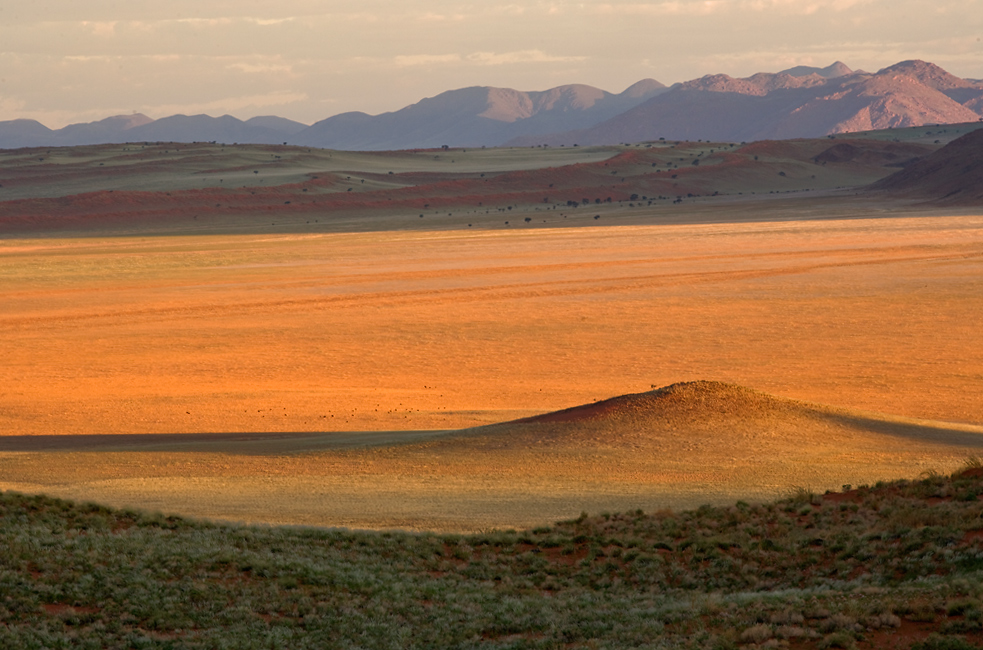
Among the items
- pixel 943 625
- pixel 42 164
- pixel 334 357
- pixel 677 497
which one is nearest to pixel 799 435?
pixel 677 497

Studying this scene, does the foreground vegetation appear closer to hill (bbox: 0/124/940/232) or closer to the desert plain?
the desert plain

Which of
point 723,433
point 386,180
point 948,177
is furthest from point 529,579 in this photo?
point 386,180

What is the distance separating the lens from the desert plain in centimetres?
1739

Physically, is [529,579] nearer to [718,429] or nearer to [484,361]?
[718,429]

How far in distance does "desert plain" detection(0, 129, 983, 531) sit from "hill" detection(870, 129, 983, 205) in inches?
446

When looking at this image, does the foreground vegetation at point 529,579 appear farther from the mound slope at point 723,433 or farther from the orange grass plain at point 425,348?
the mound slope at point 723,433

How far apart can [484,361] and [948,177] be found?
236 ft

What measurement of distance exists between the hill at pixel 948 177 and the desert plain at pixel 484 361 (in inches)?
446

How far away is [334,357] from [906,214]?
56.8 m

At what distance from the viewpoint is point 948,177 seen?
90.2 meters

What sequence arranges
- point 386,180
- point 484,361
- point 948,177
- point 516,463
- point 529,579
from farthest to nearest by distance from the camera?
1. point 386,180
2. point 948,177
3. point 484,361
4. point 516,463
5. point 529,579

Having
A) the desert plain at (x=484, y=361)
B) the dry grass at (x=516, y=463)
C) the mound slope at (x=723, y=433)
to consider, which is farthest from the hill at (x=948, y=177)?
the dry grass at (x=516, y=463)

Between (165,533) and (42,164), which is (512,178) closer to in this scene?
(42,164)

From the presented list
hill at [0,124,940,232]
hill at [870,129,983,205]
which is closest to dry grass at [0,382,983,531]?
hill at [0,124,940,232]
